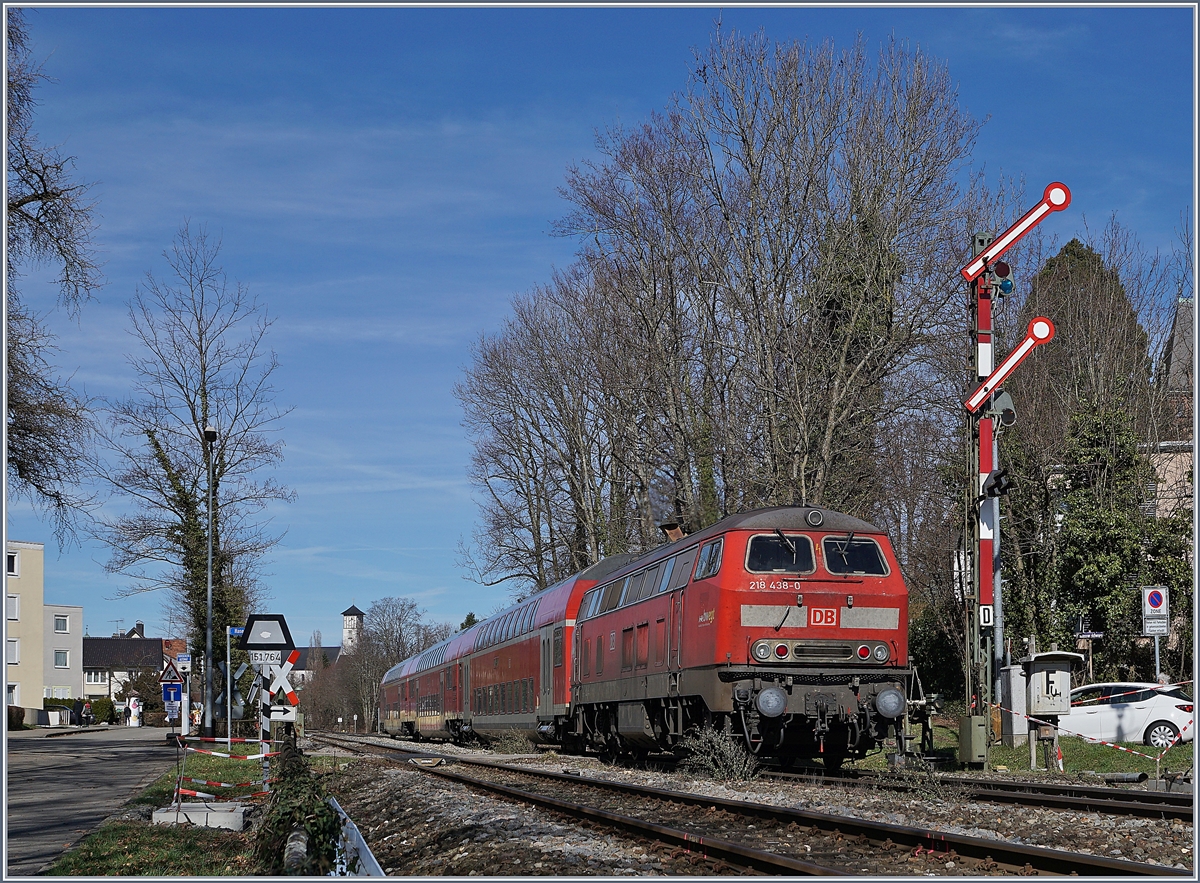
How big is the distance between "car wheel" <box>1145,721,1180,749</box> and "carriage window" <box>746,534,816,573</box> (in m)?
10.1

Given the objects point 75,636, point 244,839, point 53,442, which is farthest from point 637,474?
point 75,636

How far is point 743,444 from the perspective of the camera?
32.2 metres

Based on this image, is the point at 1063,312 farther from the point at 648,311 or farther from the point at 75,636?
the point at 75,636

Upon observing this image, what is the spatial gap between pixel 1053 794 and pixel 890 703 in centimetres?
267

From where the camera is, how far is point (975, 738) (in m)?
16.7

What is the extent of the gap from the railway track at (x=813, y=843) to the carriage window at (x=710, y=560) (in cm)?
329

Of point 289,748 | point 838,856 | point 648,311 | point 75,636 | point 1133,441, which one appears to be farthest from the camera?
point 75,636

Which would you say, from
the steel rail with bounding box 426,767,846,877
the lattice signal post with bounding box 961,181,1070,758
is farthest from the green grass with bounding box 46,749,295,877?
the lattice signal post with bounding box 961,181,1070,758

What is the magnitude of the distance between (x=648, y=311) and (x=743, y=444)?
20.1ft

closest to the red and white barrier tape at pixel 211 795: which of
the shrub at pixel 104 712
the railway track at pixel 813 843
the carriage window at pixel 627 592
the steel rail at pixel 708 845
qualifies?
the railway track at pixel 813 843

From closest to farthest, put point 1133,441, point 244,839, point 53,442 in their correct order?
point 244,839 < point 53,442 < point 1133,441

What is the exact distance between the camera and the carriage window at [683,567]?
55.1ft

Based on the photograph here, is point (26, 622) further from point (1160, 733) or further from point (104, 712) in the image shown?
point (1160, 733)

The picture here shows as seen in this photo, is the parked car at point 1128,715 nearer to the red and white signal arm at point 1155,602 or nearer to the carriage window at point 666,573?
the red and white signal arm at point 1155,602
